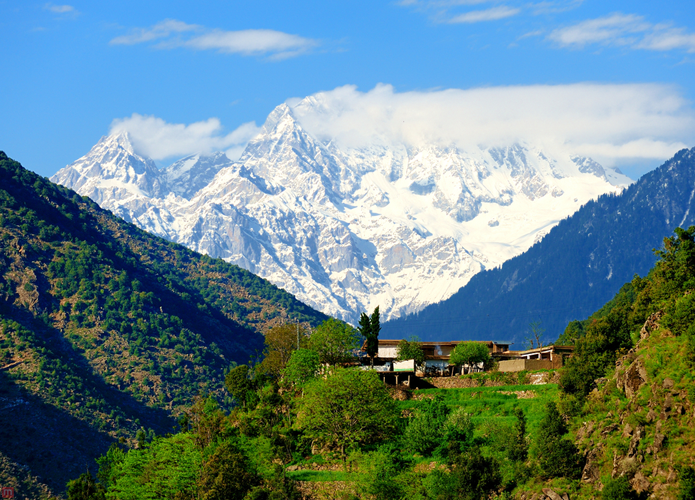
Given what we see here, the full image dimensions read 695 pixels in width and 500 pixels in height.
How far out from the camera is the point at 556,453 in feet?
254

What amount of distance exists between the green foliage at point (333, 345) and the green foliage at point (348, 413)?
940 inches

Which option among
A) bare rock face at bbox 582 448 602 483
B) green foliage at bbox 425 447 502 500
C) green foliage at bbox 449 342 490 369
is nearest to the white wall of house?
green foliage at bbox 449 342 490 369

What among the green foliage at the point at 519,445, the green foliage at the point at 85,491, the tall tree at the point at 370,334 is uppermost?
the tall tree at the point at 370,334

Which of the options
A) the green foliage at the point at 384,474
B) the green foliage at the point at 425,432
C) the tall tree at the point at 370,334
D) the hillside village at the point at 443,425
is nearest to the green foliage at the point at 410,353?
the hillside village at the point at 443,425

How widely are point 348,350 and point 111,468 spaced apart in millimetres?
37737

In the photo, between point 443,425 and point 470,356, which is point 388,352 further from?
point 443,425

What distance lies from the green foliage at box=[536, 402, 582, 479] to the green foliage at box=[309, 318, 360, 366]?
51.3m

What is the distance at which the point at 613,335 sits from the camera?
316 ft

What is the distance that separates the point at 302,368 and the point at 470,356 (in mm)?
34053

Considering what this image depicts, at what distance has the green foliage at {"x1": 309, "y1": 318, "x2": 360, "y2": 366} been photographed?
13050 centimetres

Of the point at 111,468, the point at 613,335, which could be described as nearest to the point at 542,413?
the point at 613,335

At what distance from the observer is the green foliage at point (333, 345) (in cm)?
13050

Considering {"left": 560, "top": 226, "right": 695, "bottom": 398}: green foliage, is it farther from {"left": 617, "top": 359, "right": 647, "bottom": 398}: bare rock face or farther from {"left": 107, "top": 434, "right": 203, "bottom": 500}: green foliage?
{"left": 107, "top": 434, "right": 203, "bottom": 500}: green foliage

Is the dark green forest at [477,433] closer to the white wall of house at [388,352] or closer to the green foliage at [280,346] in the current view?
the green foliage at [280,346]
